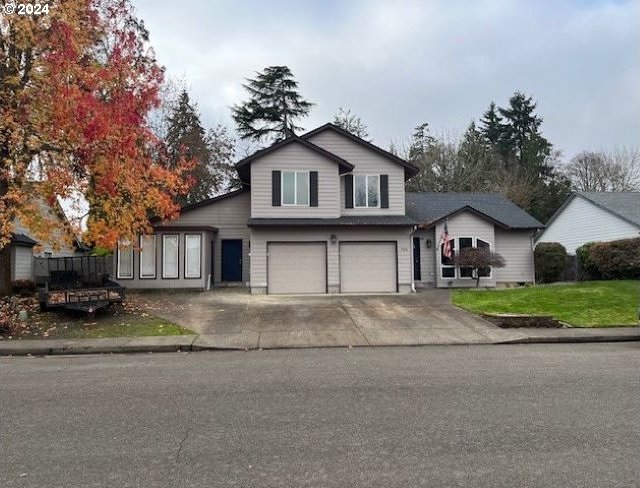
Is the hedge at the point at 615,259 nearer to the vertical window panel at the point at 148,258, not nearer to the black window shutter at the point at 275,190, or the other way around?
the black window shutter at the point at 275,190

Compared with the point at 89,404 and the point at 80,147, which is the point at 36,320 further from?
the point at 89,404

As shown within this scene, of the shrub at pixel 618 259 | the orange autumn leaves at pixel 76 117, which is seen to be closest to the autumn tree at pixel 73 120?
the orange autumn leaves at pixel 76 117

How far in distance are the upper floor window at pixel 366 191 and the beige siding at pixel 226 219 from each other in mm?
5061

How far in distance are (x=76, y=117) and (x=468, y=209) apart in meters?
15.9

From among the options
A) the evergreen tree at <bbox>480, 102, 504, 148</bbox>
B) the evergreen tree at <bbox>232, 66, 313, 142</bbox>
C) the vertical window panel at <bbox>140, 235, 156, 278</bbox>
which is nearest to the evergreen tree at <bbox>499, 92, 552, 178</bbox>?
the evergreen tree at <bbox>480, 102, 504, 148</bbox>

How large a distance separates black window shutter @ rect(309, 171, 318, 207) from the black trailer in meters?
8.43

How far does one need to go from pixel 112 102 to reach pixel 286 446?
1389 cm

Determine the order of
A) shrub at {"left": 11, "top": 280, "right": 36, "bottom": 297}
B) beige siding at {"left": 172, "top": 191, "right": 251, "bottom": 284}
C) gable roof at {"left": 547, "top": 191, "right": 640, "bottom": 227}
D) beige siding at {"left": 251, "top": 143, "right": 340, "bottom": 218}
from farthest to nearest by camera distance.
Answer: gable roof at {"left": 547, "top": 191, "right": 640, "bottom": 227} < beige siding at {"left": 172, "top": 191, "right": 251, "bottom": 284} < beige siding at {"left": 251, "top": 143, "right": 340, "bottom": 218} < shrub at {"left": 11, "top": 280, "right": 36, "bottom": 297}

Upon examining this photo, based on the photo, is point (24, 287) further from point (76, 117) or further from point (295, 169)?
point (295, 169)

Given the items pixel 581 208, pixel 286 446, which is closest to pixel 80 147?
pixel 286 446

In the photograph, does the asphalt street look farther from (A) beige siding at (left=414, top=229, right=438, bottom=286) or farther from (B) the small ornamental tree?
(A) beige siding at (left=414, top=229, right=438, bottom=286)

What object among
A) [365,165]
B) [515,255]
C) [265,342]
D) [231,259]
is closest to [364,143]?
[365,165]

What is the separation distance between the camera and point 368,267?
2078cm

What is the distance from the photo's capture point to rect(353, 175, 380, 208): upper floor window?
71.1 ft
